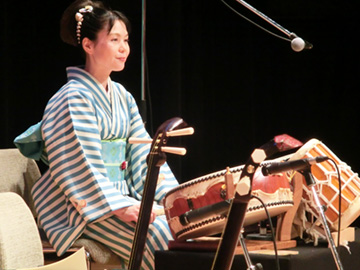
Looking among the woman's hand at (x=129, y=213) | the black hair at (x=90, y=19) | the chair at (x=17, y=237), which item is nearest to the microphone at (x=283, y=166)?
the chair at (x=17, y=237)

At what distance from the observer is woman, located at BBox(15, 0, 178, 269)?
2.83 meters

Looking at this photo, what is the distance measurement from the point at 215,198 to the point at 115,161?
2.49ft

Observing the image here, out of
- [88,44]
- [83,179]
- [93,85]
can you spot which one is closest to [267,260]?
[83,179]

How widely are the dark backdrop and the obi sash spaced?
0.83 meters

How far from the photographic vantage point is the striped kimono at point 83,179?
283 centimetres

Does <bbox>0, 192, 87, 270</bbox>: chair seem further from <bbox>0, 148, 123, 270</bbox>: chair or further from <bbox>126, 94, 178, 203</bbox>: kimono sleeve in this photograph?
<bbox>126, 94, 178, 203</bbox>: kimono sleeve

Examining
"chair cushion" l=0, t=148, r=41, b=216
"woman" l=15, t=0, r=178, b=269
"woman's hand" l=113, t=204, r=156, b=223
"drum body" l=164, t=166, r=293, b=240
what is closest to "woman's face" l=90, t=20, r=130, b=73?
"woman" l=15, t=0, r=178, b=269

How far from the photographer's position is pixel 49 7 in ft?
12.8

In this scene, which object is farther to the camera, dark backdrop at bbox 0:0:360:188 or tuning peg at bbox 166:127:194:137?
dark backdrop at bbox 0:0:360:188

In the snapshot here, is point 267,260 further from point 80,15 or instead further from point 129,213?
point 80,15

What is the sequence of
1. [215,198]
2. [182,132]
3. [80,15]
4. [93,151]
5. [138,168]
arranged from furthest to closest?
1. [138,168]
2. [80,15]
3. [93,151]
4. [215,198]
5. [182,132]

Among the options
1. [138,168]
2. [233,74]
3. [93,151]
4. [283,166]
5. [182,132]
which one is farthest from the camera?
[233,74]

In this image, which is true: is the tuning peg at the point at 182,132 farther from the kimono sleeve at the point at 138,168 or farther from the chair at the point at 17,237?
the kimono sleeve at the point at 138,168

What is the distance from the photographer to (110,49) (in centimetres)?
304
